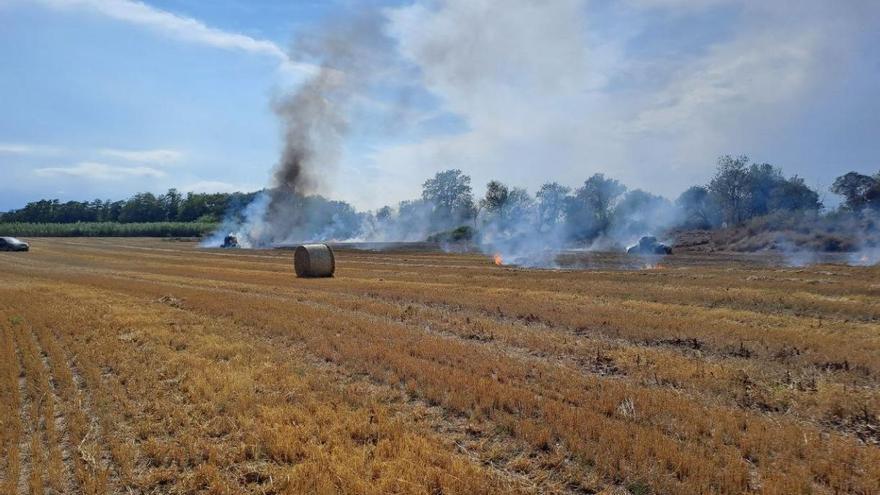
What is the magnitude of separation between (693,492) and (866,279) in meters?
25.2

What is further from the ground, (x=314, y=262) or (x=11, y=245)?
(x=314, y=262)

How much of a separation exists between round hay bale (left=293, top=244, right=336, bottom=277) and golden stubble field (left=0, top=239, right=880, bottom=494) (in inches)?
506

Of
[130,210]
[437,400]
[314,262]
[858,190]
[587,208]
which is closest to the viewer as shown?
[437,400]

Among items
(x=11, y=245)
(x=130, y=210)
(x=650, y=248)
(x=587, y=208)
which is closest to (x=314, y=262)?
(x=650, y=248)

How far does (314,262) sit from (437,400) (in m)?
22.3

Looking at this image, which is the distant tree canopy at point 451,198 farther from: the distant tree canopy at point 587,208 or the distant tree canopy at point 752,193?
the distant tree canopy at point 752,193

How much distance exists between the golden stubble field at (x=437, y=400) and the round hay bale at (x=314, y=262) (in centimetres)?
1286

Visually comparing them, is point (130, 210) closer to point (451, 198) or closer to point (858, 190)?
point (451, 198)

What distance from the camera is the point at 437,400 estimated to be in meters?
7.98

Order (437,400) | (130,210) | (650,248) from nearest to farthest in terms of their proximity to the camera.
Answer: (437,400) < (650,248) < (130,210)

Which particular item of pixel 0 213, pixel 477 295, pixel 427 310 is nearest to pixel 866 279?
pixel 477 295

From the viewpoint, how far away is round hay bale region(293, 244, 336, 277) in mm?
29128

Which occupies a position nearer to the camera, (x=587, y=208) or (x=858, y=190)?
(x=858, y=190)

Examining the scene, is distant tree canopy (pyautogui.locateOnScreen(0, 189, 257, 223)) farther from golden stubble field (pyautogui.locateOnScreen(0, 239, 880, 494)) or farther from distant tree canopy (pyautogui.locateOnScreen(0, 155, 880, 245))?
golden stubble field (pyautogui.locateOnScreen(0, 239, 880, 494))
